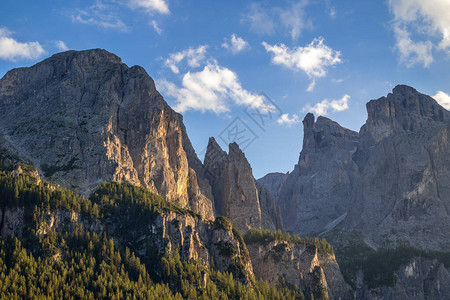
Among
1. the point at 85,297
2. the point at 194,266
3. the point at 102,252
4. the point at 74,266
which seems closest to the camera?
the point at 85,297

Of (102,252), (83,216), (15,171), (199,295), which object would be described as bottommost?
(199,295)

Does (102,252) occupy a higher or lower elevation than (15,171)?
lower

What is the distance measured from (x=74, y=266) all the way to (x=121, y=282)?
14.1 m

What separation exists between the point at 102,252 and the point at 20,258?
88.0ft

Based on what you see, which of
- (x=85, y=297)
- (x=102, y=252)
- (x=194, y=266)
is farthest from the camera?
(x=194, y=266)

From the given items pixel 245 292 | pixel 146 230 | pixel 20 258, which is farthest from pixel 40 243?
pixel 245 292

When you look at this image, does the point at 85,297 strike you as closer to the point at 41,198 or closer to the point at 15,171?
the point at 41,198

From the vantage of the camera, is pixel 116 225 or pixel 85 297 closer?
pixel 85 297

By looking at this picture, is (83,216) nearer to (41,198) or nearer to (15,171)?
(41,198)

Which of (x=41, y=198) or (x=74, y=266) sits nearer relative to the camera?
(x=74, y=266)

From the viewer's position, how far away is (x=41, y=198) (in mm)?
171875

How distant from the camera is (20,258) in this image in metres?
146

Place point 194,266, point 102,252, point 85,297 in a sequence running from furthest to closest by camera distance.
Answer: point 194,266 → point 102,252 → point 85,297

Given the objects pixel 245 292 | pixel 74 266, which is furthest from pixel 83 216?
pixel 245 292
